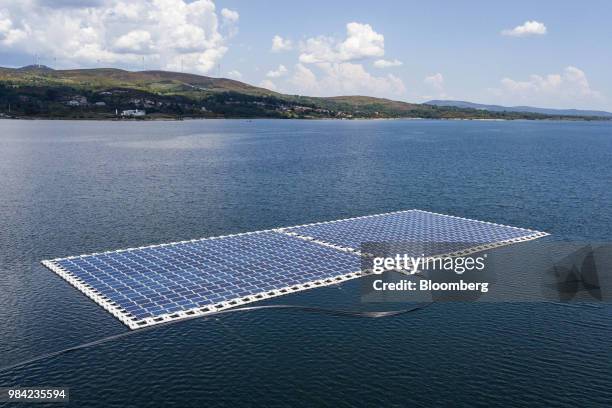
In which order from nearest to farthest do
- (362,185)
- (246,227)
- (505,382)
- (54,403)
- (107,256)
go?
1. (54,403)
2. (505,382)
3. (107,256)
4. (246,227)
5. (362,185)

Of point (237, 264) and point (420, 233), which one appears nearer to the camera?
point (237, 264)

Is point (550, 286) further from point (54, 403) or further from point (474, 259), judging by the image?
point (54, 403)

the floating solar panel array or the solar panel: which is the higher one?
the solar panel

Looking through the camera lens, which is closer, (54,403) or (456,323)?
(54,403)

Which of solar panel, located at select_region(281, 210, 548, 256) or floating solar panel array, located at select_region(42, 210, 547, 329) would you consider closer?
floating solar panel array, located at select_region(42, 210, 547, 329)

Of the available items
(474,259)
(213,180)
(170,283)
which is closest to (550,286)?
(474,259)

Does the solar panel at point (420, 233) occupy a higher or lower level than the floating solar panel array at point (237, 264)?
higher

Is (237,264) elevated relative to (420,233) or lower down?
lower down

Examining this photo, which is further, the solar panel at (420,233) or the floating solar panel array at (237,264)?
the solar panel at (420,233)
